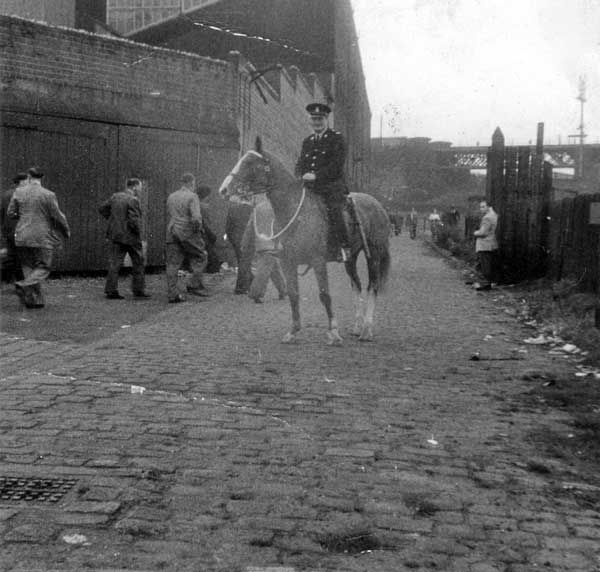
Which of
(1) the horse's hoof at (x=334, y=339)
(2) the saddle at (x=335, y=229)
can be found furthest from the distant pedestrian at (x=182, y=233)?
(1) the horse's hoof at (x=334, y=339)

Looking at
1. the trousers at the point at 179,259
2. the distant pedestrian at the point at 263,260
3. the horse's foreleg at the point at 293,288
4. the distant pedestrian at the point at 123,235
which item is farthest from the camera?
the distant pedestrian at the point at 123,235

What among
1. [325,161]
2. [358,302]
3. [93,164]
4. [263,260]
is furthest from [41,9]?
[358,302]

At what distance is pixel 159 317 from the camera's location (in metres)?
11.1

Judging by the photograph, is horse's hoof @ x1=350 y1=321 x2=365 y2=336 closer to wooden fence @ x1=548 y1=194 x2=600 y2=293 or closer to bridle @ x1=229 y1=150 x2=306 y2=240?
bridle @ x1=229 y1=150 x2=306 y2=240

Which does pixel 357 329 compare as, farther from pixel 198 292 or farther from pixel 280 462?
pixel 280 462

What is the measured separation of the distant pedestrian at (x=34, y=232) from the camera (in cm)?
1144

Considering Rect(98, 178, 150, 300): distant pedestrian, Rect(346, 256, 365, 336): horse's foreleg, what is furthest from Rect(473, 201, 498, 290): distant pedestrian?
Rect(346, 256, 365, 336): horse's foreleg

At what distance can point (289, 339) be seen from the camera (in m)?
8.87

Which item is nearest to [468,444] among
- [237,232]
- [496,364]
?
[496,364]

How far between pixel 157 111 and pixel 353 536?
16791 millimetres

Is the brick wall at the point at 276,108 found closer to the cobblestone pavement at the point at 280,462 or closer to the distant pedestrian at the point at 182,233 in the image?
the distant pedestrian at the point at 182,233

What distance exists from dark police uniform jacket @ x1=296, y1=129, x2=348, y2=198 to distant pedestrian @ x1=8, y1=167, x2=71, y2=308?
419cm

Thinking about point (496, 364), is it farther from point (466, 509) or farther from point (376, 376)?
point (466, 509)

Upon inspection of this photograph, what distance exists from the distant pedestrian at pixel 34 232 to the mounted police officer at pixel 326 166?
4185mm
